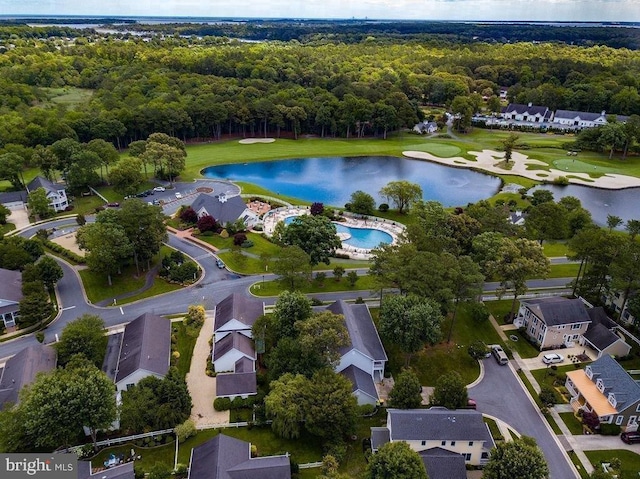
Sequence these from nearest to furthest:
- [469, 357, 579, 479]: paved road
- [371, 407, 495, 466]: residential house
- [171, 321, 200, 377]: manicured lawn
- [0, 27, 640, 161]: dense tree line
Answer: [371, 407, 495, 466]: residential house → [469, 357, 579, 479]: paved road → [171, 321, 200, 377]: manicured lawn → [0, 27, 640, 161]: dense tree line

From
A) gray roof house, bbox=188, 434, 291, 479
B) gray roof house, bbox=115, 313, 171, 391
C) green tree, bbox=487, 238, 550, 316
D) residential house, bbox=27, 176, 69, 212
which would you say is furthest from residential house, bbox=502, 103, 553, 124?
gray roof house, bbox=188, 434, 291, 479

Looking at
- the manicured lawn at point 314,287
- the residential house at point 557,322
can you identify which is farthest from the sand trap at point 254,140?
the residential house at point 557,322

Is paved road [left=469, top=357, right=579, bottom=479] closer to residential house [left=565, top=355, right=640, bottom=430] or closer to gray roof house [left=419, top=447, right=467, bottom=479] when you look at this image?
residential house [left=565, top=355, right=640, bottom=430]

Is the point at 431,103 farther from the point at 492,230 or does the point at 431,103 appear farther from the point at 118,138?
the point at 492,230

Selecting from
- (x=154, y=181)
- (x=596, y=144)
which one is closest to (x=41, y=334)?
(x=154, y=181)

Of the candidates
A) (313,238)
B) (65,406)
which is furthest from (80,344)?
(313,238)

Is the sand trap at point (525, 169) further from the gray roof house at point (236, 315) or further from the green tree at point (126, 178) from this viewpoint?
the gray roof house at point (236, 315)
